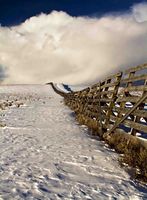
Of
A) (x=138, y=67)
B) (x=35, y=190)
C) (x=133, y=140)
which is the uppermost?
(x=138, y=67)

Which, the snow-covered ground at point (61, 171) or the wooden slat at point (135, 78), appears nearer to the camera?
the snow-covered ground at point (61, 171)

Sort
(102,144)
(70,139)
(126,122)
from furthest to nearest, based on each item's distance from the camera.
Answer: (70,139), (102,144), (126,122)

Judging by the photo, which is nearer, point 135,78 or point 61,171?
point 61,171

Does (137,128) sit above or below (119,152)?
above

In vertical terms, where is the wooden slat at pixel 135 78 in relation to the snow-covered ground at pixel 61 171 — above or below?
above

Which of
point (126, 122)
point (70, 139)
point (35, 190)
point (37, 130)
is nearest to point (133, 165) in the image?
point (126, 122)

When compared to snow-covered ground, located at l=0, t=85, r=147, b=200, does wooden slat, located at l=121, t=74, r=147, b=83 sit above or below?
above

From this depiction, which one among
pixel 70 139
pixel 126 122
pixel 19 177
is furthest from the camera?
pixel 70 139

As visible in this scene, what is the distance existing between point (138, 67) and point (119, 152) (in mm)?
2042

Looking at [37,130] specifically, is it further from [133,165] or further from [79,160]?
[133,165]

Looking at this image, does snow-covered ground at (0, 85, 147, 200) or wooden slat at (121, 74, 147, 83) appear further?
wooden slat at (121, 74, 147, 83)

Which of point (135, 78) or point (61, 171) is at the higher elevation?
point (135, 78)

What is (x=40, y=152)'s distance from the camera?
777 centimetres

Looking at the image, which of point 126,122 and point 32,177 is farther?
point 126,122
